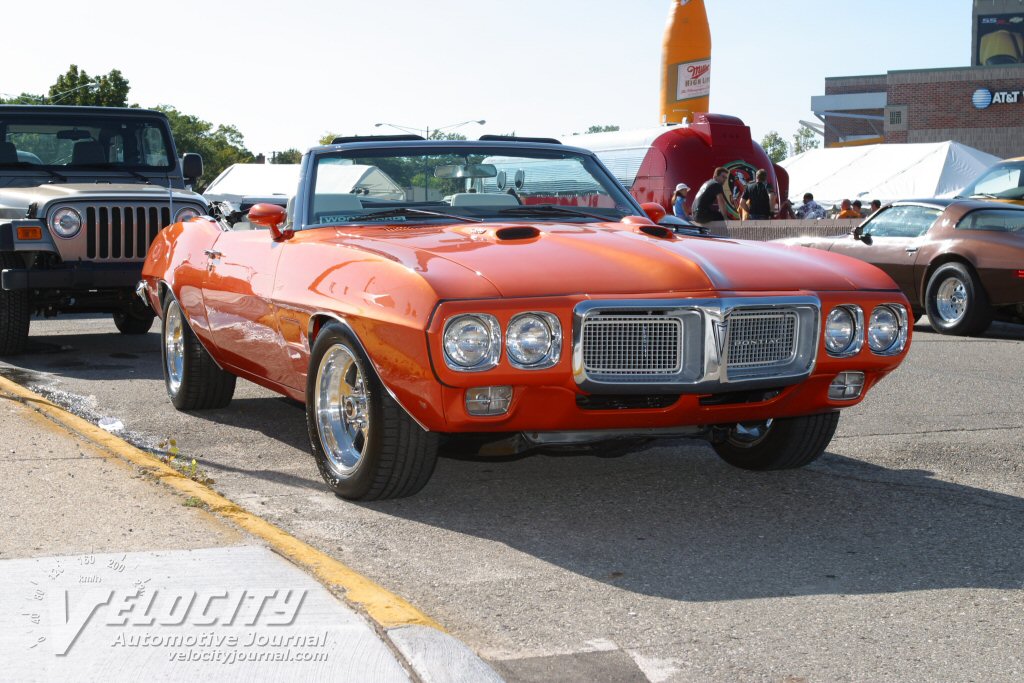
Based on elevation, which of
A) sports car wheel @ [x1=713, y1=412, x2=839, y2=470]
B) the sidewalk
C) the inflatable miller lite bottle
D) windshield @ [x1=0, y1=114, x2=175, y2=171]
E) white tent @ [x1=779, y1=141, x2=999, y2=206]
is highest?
the inflatable miller lite bottle

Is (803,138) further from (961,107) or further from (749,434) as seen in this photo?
(749,434)

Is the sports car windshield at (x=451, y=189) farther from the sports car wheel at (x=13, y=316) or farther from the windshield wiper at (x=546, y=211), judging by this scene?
the sports car wheel at (x=13, y=316)

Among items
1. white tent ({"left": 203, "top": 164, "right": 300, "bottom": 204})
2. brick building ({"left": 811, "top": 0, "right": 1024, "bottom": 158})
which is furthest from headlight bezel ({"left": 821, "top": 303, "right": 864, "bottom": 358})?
brick building ({"left": 811, "top": 0, "right": 1024, "bottom": 158})

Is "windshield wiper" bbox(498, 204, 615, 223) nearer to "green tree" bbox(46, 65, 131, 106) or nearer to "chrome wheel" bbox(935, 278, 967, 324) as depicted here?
"chrome wheel" bbox(935, 278, 967, 324)

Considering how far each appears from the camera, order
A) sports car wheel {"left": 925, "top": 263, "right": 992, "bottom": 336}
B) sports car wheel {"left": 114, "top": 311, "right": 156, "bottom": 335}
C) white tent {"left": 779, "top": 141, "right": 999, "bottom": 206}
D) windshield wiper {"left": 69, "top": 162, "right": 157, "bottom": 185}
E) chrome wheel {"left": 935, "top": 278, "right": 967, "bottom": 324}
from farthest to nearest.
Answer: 1. white tent {"left": 779, "top": 141, "right": 999, "bottom": 206}
2. chrome wheel {"left": 935, "top": 278, "right": 967, "bottom": 324}
3. sports car wheel {"left": 925, "top": 263, "right": 992, "bottom": 336}
4. sports car wheel {"left": 114, "top": 311, "right": 156, "bottom": 335}
5. windshield wiper {"left": 69, "top": 162, "right": 157, "bottom": 185}

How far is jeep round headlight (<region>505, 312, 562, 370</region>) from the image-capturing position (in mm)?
4715

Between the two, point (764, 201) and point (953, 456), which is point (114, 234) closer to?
point (953, 456)

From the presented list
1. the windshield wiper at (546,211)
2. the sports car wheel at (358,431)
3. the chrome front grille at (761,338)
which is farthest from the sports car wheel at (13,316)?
the chrome front grille at (761,338)

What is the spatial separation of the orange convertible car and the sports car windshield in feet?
0.06

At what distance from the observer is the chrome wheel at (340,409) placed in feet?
17.6

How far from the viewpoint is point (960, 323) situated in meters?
13.3

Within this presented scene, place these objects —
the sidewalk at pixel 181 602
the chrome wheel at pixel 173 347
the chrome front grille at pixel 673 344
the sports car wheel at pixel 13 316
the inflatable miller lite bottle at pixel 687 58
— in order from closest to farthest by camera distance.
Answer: the sidewalk at pixel 181 602 < the chrome front grille at pixel 673 344 < the chrome wheel at pixel 173 347 < the sports car wheel at pixel 13 316 < the inflatable miller lite bottle at pixel 687 58

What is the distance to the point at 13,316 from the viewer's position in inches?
416

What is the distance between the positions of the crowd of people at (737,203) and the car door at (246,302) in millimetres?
14777
